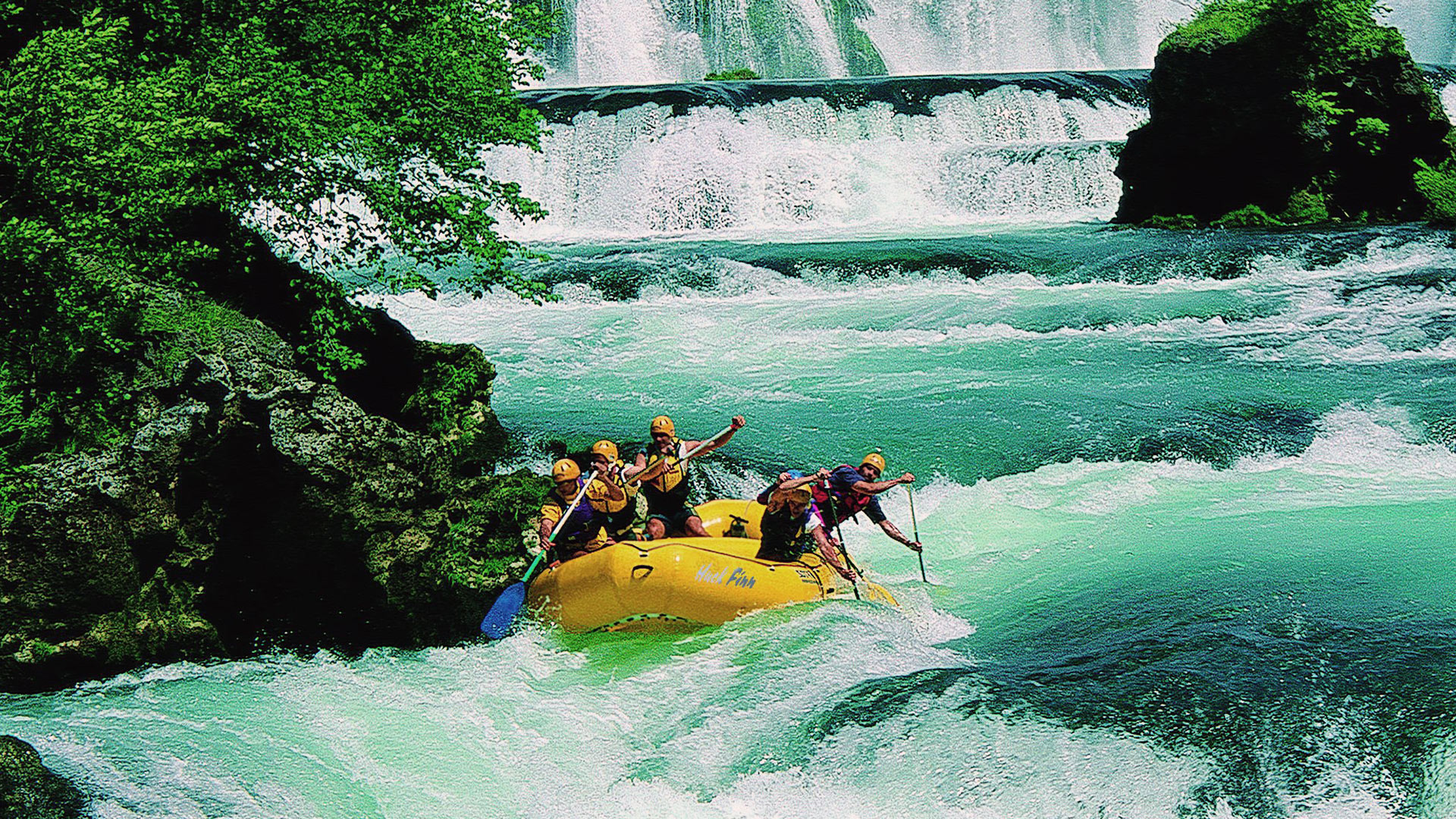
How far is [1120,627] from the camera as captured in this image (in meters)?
6.64

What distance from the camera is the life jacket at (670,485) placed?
7.80m

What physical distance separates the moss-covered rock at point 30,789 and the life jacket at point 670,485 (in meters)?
3.73

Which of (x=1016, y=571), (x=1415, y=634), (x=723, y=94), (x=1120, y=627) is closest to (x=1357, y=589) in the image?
(x=1415, y=634)

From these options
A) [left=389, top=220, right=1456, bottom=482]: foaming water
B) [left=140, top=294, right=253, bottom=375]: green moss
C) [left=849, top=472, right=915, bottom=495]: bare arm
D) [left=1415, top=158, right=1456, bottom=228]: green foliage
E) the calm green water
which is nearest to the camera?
the calm green water

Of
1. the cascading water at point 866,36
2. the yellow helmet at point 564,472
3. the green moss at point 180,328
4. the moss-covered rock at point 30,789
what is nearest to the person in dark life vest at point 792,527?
the yellow helmet at point 564,472

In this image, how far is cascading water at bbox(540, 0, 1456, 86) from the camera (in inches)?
1316

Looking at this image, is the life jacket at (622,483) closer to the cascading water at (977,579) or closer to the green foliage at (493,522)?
the green foliage at (493,522)

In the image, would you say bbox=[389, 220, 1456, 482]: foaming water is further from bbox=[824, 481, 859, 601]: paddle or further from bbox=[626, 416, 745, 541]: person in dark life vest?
bbox=[824, 481, 859, 601]: paddle

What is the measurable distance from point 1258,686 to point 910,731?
Result: 5.34 feet

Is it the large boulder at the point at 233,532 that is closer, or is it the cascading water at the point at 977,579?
the cascading water at the point at 977,579

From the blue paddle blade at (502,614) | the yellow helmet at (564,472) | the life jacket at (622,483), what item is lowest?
the blue paddle blade at (502,614)

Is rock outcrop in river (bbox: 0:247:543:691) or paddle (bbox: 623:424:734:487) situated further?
paddle (bbox: 623:424:734:487)

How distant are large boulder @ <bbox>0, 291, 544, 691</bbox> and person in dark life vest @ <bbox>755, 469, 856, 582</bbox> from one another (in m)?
1.55

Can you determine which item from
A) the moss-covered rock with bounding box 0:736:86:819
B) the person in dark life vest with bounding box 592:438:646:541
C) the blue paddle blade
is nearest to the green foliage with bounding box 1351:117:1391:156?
the person in dark life vest with bounding box 592:438:646:541
